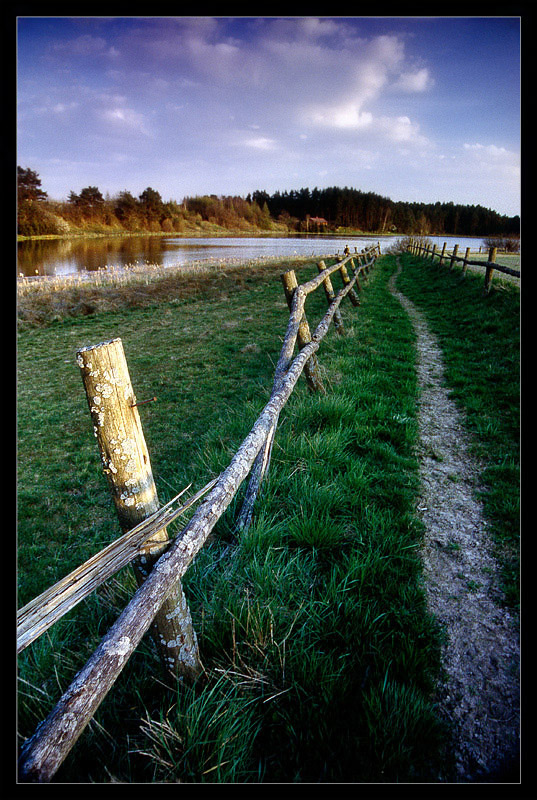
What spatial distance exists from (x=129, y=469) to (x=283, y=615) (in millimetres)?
1030

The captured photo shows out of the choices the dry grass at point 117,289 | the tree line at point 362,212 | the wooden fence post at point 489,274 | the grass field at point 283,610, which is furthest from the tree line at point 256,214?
the grass field at point 283,610

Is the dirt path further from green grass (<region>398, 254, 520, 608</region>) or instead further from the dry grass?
the dry grass

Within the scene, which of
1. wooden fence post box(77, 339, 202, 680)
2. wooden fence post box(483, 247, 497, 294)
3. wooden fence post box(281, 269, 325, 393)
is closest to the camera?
wooden fence post box(77, 339, 202, 680)

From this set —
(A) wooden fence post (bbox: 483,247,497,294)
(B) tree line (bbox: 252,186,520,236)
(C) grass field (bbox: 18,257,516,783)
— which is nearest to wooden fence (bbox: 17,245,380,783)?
(C) grass field (bbox: 18,257,516,783)

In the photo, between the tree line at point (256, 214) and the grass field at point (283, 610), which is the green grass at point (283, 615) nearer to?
the grass field at point (283, 610)

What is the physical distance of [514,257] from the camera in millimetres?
13883

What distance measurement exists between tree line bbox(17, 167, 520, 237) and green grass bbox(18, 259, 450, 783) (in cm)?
3385

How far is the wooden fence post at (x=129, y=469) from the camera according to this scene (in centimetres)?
128

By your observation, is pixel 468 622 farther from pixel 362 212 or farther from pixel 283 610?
pixel 362 212

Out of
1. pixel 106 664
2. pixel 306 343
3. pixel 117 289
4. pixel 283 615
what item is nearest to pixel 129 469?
pixel 106 664

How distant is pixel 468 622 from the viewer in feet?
6.43

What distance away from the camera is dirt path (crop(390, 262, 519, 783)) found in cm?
145

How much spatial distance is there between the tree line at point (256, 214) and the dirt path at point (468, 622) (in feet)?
111
